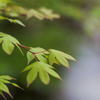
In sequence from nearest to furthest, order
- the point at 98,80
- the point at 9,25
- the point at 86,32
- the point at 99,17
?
the point at 9,25
the point at 98,80
the point at 86,32
the point at 99,17

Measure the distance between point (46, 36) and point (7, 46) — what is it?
3.62ft

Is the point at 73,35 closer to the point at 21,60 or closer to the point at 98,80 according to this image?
the point at 98,80

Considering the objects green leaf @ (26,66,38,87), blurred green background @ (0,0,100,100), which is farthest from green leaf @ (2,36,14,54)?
blurred green background @ (0,0,100,100)

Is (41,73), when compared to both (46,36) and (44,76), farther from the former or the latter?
(46,36)

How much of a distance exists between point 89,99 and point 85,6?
4.37 feet

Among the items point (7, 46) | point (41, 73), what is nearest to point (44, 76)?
point (41, 73)

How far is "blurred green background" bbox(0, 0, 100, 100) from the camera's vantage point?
53.5 inches

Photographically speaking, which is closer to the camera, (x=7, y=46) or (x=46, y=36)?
(x=7, y=46)

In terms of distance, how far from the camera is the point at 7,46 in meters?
0.45

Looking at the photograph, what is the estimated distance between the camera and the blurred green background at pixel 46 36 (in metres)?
1.36

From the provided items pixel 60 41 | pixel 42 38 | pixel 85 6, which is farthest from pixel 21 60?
pixel 85 6

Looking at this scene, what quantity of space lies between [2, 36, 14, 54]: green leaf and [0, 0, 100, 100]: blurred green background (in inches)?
32.4

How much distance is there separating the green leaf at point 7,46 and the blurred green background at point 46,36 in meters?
0.82

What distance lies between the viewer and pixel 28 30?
1.53 metres
